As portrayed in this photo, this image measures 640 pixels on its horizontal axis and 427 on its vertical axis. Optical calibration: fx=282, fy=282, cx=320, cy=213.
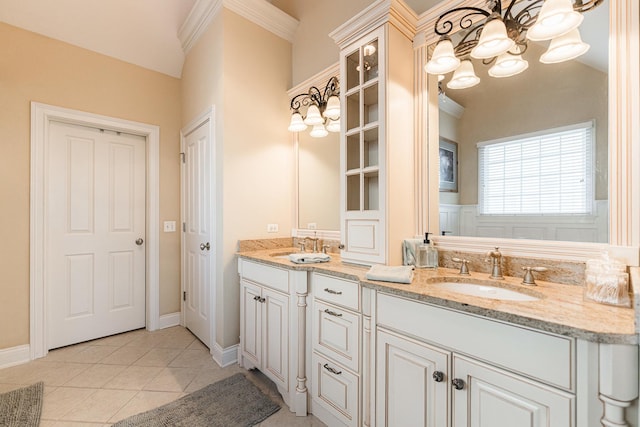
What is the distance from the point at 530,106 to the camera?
1373mm

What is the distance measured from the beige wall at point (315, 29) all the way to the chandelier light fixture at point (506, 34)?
2.98 feet

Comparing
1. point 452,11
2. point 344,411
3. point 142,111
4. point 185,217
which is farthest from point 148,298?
point 452,11

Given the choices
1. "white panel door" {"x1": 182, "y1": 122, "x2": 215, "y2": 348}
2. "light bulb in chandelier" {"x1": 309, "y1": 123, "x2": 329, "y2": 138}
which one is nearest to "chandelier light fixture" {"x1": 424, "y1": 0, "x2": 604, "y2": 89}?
"light bulb in chandelier" {"x1": 309, "y1": 123, "x2": 329, "y2": 138}

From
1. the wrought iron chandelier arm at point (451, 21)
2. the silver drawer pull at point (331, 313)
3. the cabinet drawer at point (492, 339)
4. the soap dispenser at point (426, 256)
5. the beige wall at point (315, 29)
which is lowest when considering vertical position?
the silver drawer pull at point (331, 313)

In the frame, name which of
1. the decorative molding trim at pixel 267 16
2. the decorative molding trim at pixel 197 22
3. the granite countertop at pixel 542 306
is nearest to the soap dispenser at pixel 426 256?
the granite countertop at pixel 542 306

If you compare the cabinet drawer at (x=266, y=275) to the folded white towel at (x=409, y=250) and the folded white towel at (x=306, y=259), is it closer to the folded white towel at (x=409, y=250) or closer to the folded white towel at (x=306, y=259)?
the folded white towel at (x=306, y=259)

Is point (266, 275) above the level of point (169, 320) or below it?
above

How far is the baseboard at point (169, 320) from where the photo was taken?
9.98ft

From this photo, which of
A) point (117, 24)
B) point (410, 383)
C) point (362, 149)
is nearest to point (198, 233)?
point (362, 149)

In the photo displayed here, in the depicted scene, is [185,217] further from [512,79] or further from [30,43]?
[512,79]

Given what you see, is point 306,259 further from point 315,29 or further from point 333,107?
point 315,29

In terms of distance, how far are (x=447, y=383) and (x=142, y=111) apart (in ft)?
11.4

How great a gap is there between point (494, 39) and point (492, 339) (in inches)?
50.0

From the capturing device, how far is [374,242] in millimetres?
1693
